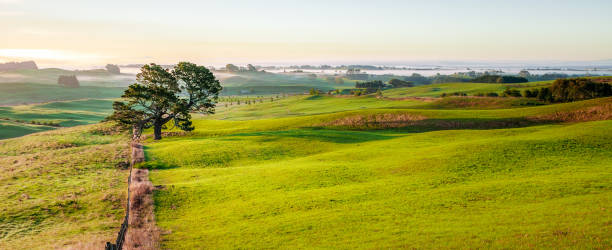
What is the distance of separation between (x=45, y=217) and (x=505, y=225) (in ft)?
104

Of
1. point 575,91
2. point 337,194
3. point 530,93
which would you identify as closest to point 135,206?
point 337,194

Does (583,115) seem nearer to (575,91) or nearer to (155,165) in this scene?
(575,91)

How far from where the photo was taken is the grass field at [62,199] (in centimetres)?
2255

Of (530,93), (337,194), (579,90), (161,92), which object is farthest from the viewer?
(530,93)

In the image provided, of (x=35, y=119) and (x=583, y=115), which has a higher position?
(x=583, y=115)

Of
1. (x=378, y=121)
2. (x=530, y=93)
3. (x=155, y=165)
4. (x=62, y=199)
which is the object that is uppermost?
(x=530, y=93)

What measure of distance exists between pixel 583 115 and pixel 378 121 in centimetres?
3439

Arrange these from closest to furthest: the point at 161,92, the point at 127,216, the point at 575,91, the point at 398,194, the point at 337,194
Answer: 1. the point at 398,194
2. the point at 127,216
3. the point at 337,194
4. the point at 161,92
5. the point at 575,91

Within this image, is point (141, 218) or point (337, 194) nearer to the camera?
point (141, 218)

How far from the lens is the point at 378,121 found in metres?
69.4

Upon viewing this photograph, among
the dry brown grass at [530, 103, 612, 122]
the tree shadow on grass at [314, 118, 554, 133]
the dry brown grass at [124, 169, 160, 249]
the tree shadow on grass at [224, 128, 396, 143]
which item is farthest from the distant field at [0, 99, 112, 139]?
the dry brown grass at [530, 103, 612, 122]

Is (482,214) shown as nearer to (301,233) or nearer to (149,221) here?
Answer: (301,233)

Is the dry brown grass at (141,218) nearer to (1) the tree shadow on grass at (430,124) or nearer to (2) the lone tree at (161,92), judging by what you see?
(2) the lone tree at (161,92)

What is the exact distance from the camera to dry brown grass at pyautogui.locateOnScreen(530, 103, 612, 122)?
55.5 metres
